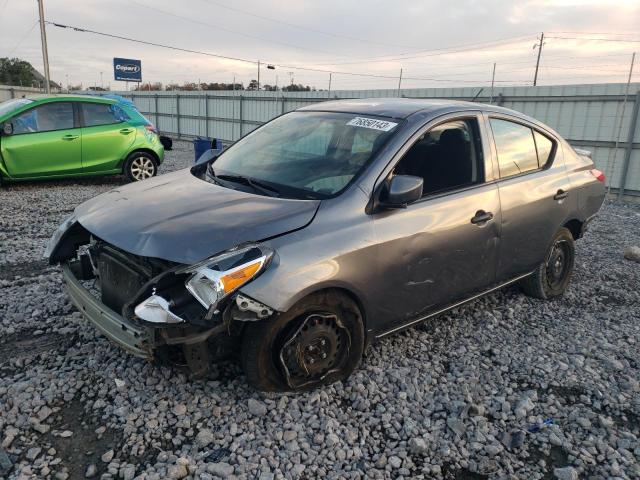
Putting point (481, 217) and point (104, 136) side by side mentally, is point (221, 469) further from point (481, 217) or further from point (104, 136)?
point (104, 136)

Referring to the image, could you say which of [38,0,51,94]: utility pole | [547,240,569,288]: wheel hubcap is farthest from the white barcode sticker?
[38,0,51,94]: utility pole

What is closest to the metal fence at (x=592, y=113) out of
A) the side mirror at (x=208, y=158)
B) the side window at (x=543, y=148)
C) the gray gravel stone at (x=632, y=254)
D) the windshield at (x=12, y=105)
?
the windshield at (x=12, y=105)

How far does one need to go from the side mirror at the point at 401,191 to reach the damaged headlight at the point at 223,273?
86 cm

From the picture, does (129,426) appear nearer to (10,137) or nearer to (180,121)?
(10,137)

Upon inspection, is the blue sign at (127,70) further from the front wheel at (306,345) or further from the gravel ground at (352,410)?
the front wheel at (306,345)

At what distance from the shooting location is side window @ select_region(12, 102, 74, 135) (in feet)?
A: 27.6

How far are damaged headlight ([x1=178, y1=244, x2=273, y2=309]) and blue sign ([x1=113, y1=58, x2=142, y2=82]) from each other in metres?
35.3

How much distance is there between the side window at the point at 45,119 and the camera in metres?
8.41

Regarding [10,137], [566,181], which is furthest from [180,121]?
[566,181]

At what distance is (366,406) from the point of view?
2941 millimetres

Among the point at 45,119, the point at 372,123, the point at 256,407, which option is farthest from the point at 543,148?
the point at 45,119

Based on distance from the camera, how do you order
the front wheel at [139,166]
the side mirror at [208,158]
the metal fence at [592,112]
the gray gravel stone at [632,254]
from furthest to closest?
the metal fence at [592,112]
the front wheel at [139,166]
the gray gravel stone at [632,254]
the side mirror at [208,158]

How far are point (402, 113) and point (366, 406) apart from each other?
77.0 inches

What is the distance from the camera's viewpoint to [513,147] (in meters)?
4.08
